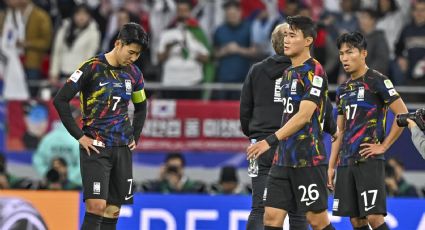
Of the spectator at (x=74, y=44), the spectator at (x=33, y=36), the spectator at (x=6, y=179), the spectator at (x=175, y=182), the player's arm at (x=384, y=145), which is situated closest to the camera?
the player's arm at (x=384, y=145)

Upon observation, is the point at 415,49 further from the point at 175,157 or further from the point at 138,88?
the point at 138,88

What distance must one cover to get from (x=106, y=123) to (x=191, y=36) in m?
6.63

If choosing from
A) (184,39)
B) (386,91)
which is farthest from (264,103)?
(184,39)

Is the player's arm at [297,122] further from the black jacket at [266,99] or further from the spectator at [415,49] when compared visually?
the spectator at [415,49]

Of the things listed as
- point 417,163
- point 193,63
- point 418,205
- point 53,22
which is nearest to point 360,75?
point 418,205

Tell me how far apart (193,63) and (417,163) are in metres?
3.64

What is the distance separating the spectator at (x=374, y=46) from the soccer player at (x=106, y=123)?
604 centimetres

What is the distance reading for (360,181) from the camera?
34.2 ft

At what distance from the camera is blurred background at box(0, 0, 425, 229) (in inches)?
601

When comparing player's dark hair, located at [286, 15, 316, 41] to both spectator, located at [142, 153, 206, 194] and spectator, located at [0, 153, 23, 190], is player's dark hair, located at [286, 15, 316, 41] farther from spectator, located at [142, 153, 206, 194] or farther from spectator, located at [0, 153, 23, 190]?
spectator, located at [0, 153, 23, 190]

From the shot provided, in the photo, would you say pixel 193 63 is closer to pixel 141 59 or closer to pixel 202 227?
pixel 141 59

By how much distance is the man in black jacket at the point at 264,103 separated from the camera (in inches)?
418

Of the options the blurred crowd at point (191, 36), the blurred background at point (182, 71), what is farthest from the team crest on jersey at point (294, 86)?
the blurred crowd at point (191, 36)

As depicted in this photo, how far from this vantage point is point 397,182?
47.9 feet
